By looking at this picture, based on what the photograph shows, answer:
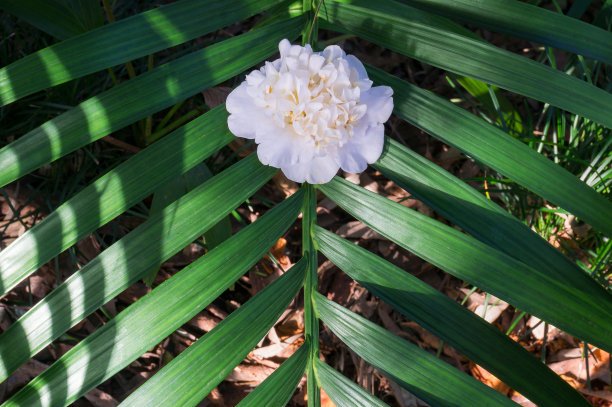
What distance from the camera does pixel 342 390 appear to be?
0.62 m

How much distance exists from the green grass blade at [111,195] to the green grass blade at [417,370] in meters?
0.28

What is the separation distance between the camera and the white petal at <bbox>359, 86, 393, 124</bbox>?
622 millimetres

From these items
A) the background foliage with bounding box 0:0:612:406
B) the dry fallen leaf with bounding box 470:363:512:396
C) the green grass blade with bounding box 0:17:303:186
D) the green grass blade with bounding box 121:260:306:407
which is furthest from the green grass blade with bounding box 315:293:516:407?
the dry fallen leaf with bounding box 470:363:512:396

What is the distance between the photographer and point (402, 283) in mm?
616

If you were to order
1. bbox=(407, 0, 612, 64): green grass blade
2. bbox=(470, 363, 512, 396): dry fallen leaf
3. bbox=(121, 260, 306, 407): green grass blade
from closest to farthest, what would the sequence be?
bbox=(121, 260, 306, 407): green grass blade → bbox=(407, 0, 612, 64): green grass blade → bbox=(470, 363, 512, 396): dry fallen leaf

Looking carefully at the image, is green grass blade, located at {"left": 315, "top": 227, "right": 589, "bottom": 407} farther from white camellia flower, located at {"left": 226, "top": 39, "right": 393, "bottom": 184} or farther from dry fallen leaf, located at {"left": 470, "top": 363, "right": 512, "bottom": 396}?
dry fallen leaf, located at {"left": 470, "top": 363, "right": 512, "bottom": 396}

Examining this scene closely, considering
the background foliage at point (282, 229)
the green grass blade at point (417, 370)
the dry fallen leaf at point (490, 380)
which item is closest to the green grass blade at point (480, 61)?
the background foliage at point (282, 229)

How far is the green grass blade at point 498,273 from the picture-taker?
1.86ft

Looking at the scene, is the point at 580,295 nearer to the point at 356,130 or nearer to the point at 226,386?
the point at 356,130

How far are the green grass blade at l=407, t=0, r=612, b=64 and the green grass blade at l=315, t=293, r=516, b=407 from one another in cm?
45

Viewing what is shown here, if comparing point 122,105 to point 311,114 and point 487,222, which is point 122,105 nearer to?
point 311,114

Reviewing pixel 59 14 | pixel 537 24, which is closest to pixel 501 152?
pixel 537 24

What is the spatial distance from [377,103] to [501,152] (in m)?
0.17

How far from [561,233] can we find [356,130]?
2.19ft
